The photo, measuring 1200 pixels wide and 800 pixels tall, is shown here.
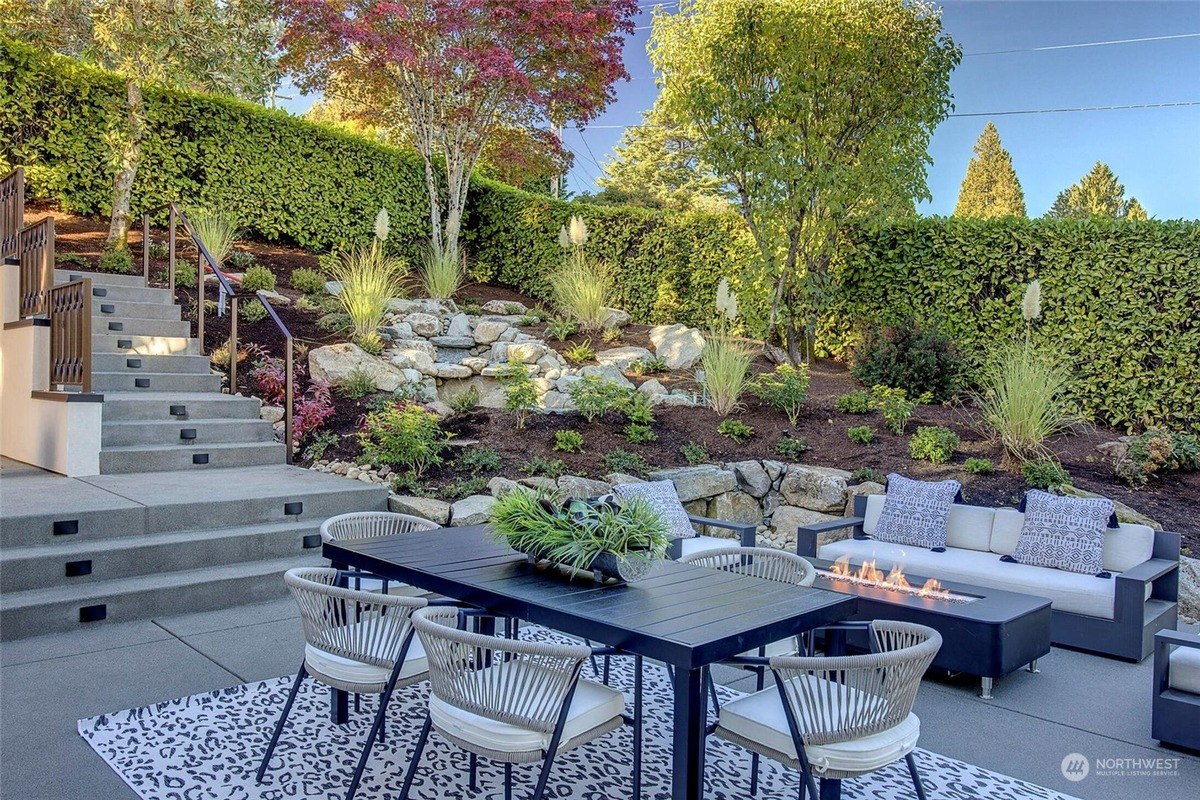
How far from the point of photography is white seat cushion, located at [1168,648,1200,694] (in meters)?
3.28

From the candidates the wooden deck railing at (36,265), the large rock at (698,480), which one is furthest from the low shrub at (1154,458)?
the wooden deck railing at (36,265)

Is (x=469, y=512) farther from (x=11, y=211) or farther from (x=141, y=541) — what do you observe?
(x=11, y=211)

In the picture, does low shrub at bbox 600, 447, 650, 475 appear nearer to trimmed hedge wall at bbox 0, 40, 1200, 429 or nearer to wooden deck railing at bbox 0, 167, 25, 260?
trimmed hedge wall at bbox 0, 40, 1200, 429

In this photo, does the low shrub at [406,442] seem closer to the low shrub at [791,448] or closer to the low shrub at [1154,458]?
the low shrub at [791,448]

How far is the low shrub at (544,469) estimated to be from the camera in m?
6.27

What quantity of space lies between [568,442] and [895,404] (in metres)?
2.92

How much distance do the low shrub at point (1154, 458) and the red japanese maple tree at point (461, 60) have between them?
7.94m

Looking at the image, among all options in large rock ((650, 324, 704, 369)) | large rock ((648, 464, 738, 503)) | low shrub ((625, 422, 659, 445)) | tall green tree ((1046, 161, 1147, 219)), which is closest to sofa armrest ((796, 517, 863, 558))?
large rock ((648, 464, 738, 503))

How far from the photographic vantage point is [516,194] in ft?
42.2

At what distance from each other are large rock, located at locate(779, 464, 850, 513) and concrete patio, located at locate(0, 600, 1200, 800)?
2117 mm

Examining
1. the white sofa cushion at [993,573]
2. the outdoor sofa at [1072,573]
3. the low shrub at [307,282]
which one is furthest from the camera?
the low shrub at [307,282]

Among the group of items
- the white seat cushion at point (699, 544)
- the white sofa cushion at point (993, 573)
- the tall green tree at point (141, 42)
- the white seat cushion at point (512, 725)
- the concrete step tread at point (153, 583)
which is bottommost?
the concrete step tread at point (153, 583)

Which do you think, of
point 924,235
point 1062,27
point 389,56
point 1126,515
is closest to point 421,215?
point 389,56

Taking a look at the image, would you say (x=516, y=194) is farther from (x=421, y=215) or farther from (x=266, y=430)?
(x=266, y=430)
